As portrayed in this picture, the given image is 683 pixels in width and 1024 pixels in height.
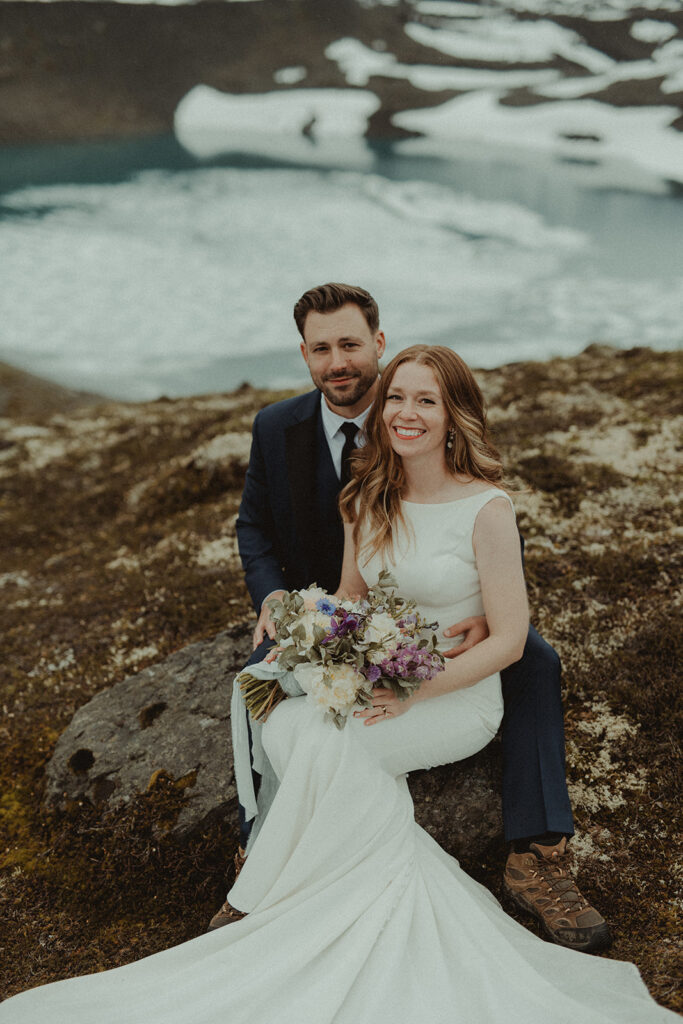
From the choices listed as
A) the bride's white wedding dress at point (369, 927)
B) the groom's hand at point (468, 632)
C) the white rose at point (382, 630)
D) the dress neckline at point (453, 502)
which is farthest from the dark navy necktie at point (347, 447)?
the white rose at point (382, 630)

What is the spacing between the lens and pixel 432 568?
4.91 metres

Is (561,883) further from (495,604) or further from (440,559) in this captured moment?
(440,559)

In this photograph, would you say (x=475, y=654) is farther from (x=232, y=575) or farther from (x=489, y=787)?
(x=232, y=575)

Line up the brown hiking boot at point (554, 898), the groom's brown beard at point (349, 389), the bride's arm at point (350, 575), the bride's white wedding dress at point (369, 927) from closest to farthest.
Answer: the bride's white wedding dress at point (369, 927), the brown hiking boot at point (554, 898), the bride's arm at point (350, 575), the groom's brown beard at point (349, 389)

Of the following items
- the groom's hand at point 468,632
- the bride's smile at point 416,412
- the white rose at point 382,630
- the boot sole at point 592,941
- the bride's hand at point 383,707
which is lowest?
the boot sole at point 592,941

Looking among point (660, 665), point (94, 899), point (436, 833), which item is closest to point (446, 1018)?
point (436, 833)

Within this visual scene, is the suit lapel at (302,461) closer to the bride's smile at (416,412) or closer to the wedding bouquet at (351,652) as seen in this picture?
the bride's smile at (416,412)

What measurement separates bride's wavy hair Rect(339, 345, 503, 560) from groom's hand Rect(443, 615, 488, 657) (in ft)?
2.40

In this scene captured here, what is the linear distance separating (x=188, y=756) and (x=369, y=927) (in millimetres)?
2354

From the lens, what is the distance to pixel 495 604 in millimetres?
4730

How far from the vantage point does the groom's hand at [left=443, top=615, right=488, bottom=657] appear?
4832mm

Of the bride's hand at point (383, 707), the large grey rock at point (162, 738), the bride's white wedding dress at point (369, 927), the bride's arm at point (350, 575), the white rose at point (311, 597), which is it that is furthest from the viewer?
the large grey rock at point (162, 738)

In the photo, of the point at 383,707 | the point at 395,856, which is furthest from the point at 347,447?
the point at 395,856

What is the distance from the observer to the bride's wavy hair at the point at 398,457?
15.8ft
